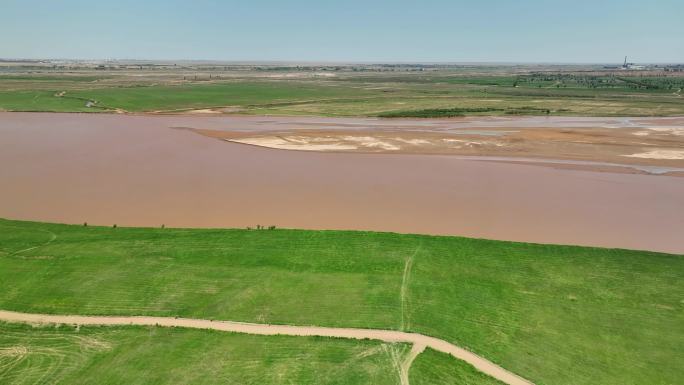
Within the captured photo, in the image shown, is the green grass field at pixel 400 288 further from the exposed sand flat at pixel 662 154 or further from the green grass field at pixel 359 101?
the green grass field at pixel 359 101

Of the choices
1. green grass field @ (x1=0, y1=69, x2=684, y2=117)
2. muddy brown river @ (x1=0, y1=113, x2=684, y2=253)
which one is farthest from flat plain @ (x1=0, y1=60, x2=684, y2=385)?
green grass field @ (x1=0, y1=69, x2=684, y2=117)

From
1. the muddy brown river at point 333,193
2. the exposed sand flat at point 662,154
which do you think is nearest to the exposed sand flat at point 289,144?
the muddy brown river at point 333,193

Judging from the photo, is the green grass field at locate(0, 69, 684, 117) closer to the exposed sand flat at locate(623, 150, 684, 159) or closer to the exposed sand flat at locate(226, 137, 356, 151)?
the exposed sand flat at locate(226, 137, 356, 151)

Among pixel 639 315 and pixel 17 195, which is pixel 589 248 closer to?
pixel 639 315

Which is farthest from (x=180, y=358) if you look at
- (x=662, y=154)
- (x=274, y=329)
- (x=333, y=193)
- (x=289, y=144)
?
(x=662, y=154)

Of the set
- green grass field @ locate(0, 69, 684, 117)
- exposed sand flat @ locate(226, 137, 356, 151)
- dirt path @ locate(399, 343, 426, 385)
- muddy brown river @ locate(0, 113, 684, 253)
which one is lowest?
dirt path @ locate(399, 343, 426, 385)
